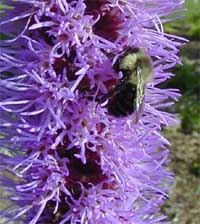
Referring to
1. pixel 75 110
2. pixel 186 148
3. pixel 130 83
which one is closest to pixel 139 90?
pixel 130 83

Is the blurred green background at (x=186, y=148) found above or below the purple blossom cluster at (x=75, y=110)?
below

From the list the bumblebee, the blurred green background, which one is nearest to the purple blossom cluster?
the bumblebee

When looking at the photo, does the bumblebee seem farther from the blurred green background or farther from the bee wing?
the blurred green background

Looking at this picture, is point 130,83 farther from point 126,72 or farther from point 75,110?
point 75,110

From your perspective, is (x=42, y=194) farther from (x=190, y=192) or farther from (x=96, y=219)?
(x=190, y=192)

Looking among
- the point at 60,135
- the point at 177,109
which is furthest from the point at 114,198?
the point at 177,109

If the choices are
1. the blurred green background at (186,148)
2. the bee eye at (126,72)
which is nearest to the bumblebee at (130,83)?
the bee eye at (126,72)

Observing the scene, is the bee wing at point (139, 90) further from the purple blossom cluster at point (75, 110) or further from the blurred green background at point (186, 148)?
the blurred green background at point (186, 148)
